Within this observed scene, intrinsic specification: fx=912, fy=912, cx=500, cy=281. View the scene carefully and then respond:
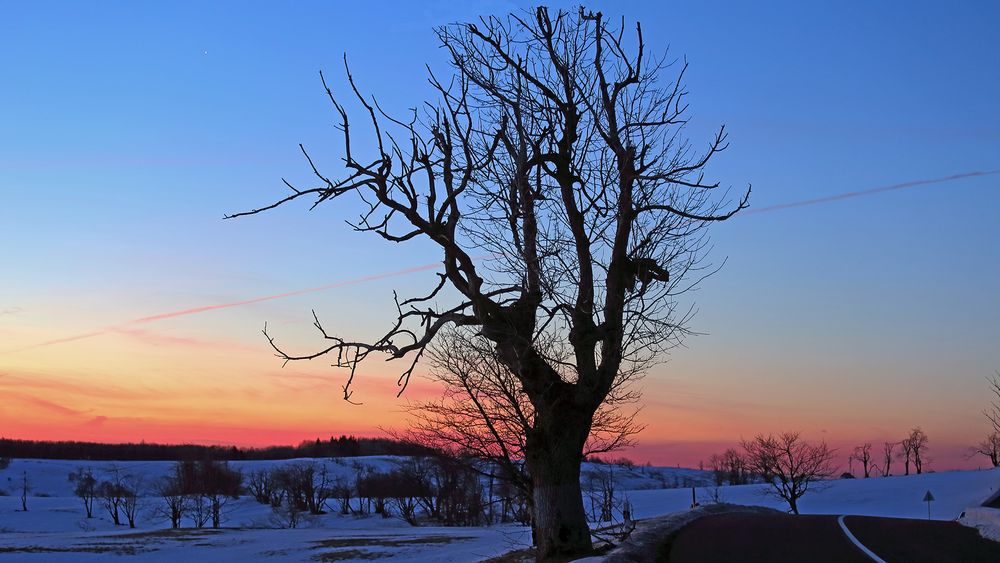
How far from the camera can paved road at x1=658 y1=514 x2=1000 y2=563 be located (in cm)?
1623

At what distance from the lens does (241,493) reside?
14150cm

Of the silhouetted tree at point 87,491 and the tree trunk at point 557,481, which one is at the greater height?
the tree trunk at point 557,481

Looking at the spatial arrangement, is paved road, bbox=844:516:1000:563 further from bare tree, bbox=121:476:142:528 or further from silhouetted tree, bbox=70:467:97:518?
silhouetted tree, bbox=70:467:97:518

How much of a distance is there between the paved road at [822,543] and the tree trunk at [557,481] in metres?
1.98

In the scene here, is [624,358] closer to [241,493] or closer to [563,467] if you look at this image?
[563,467]

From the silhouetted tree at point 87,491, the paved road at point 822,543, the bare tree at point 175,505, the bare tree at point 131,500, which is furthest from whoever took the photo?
the silhouetted tree at point 87,491

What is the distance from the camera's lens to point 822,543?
60.8 ft

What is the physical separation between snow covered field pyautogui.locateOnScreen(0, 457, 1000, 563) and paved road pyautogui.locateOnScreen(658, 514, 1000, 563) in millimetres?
8343

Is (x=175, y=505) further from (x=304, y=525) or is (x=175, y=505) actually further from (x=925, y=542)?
(x=925, y=542)

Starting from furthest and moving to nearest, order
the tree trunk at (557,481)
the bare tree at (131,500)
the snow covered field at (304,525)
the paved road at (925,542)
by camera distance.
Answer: the bare tree at (131,500)
the snow covered field at (304,525)
the tree trunk at (557,481)
the paved road at (925,542)

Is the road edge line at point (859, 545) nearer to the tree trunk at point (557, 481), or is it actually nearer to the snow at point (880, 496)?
the tree trunk at point (557, 481)

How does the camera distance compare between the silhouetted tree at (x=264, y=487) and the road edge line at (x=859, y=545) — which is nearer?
the road edge line at (x=859, y=545)

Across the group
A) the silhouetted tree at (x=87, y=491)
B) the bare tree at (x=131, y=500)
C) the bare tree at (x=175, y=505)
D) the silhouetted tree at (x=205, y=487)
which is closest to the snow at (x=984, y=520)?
the bare tree at (x=175, y=505)

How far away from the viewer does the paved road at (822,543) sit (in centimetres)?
1623
